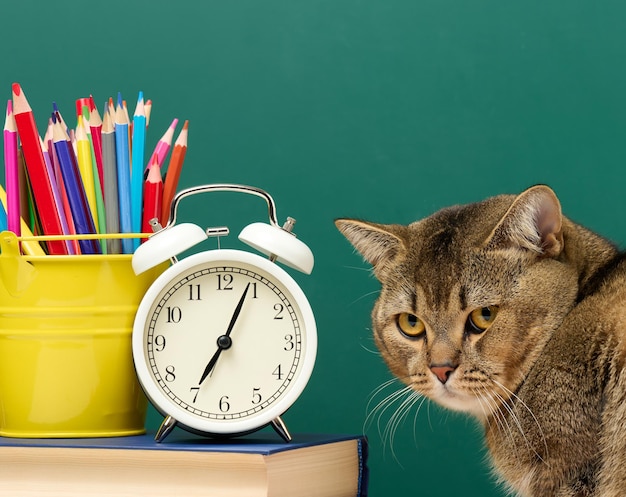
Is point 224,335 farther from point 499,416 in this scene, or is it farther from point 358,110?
point 358,110

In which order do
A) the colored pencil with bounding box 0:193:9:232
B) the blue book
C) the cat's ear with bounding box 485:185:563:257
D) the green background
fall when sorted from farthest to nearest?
the green background, the colored pencil with bounding box 0:193:9:232, the cat's ear with bounding box 485:185:563:257, the blue book

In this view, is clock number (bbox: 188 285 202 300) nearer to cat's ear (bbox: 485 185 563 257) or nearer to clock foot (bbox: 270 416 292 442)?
clock foot (bbox: 270 416 292 442)

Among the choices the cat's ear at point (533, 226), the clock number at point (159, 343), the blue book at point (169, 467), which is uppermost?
the cat's ear at point (533, 226)

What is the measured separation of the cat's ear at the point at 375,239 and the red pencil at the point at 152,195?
0.27 m

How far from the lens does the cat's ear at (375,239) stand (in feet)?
4.35

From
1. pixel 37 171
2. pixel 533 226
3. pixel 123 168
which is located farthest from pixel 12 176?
pixel 533 226

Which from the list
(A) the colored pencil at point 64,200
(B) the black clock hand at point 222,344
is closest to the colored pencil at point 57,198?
(A) the colored pencil at point 64,200

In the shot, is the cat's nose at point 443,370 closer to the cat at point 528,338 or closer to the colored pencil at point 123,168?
the cat at point 528,338

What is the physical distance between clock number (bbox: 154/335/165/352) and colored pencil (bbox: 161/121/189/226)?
0.64ft

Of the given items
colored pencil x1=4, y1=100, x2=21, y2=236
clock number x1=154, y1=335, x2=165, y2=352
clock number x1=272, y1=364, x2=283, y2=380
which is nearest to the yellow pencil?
colored pencil x1=4, y1=100, x2=21, y2=236

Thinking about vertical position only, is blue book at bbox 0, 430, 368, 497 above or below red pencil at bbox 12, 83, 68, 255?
below

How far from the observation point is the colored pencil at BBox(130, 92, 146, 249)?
124 cm

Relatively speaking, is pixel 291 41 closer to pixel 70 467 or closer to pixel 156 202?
pixel 156 202

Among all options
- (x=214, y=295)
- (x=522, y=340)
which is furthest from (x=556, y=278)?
(x=214, y=295)
